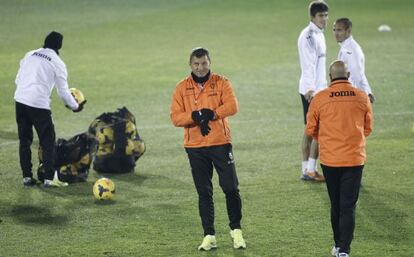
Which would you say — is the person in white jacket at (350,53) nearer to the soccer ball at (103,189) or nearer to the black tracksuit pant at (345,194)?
the black tracksuit pant at (345,194)

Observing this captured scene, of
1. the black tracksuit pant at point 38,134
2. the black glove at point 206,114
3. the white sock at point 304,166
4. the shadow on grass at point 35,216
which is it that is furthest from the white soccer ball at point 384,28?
the black glove at point 206,114

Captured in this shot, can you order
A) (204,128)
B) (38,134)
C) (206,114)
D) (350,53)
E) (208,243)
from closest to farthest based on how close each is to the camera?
(206,114) < (204,128) < (208,243) < (350,53) < (38,134)

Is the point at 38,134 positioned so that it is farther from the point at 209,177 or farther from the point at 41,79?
the point at 209,177

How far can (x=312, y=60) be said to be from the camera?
14203mm

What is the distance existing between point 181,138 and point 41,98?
4009 mm

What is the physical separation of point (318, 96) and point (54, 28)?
78.9ft

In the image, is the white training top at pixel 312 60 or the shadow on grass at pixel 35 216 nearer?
the shadow on grass at pixel 35 216

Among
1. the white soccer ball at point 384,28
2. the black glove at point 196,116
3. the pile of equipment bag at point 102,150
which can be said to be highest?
the white soccer ball at point 384,28

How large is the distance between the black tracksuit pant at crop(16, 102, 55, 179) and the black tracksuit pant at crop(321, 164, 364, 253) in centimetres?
517

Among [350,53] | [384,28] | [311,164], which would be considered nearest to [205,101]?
[350,53]

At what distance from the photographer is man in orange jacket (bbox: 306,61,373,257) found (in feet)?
34.6

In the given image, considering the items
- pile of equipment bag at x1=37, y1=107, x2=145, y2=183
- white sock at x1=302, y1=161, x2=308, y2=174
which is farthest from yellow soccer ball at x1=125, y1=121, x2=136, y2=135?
white sock at x1=302, y1=161, x2=308, y2=174

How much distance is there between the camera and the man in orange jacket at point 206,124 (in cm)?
1098

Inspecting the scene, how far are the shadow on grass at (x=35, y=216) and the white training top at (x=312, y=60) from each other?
380 centimetres
